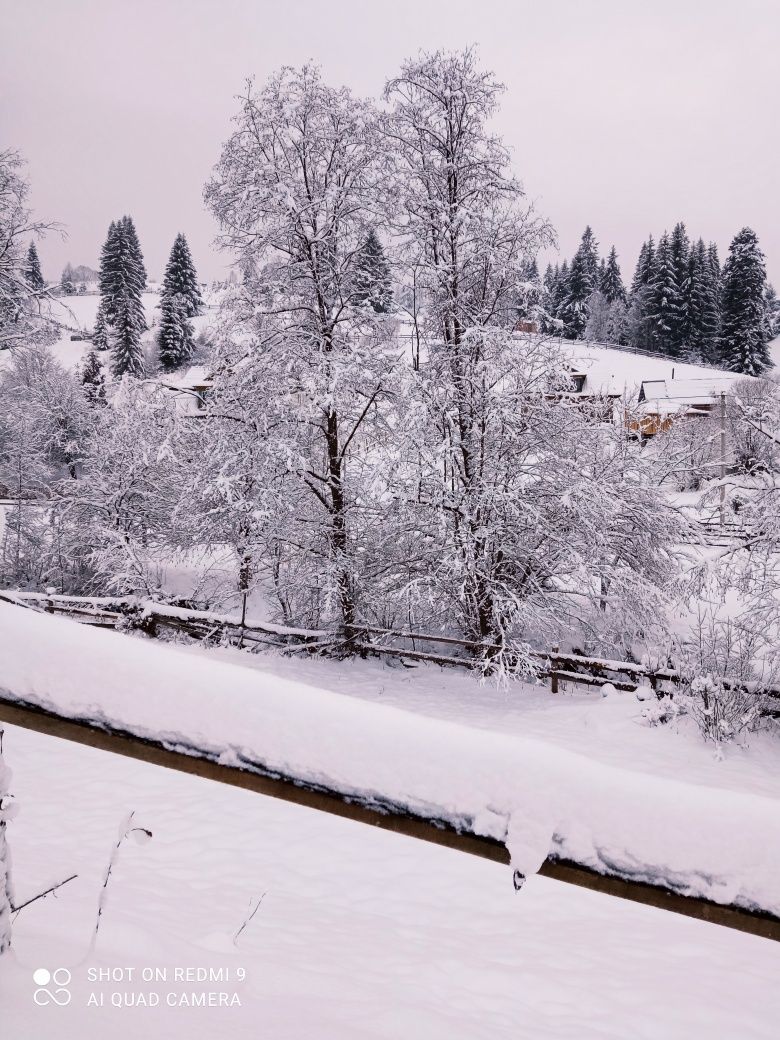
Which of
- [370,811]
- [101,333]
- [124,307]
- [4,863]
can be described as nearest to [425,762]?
[370,811]

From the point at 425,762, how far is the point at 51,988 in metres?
1.23

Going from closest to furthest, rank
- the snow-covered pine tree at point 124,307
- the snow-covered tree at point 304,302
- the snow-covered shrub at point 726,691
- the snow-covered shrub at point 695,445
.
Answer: the snow-covered shrub at point 726,691
the snow-covered tree at point 304,302
the snow-covered shrub at point 695,445
the snow-covered pine tree at point 124,307

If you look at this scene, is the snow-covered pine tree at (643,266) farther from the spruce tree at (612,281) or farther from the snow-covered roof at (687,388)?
the snow-covered roof at (687,388)

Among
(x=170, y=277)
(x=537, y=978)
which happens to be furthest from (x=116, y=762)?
(x=170, y=277)

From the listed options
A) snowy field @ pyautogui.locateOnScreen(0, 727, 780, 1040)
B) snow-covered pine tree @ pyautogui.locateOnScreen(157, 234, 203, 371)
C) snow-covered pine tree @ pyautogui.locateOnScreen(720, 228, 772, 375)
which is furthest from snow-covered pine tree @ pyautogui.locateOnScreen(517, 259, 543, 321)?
snow-covered pine tree @ pyautogui.locateOnScreen(720, 228, 772, 375)

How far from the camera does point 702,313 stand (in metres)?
65.2

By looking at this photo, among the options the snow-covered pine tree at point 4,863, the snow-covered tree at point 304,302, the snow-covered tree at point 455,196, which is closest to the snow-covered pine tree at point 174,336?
the snow-covered tree at point 304,302

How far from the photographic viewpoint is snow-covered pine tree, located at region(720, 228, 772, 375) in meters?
58.9

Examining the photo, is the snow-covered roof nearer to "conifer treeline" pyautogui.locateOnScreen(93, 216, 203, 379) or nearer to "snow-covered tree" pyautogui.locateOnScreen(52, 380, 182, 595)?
"snow-covered tree" pyautogui.locateOnScreen(52, 380, 182, 595)

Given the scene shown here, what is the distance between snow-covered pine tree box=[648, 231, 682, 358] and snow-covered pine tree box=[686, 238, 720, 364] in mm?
1324

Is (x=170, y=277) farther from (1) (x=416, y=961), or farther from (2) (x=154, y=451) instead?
(1) (x=416, y=961)

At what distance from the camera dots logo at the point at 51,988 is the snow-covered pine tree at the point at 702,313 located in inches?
2820

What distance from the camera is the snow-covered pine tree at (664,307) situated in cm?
6481

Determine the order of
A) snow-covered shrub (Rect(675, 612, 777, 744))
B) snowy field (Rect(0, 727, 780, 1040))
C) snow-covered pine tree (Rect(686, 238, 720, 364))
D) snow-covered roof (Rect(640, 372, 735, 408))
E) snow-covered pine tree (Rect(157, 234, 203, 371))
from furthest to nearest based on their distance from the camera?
snow-covered pine tree (Rect(686, 238, 720, 364)) → snow-covered pine tree (Rect(157, 234, 203, 371)) → snow-covered roof (Rect(640, 372, 735, 408)) → snow-covered shrub (Rect(675, 612, 777, 744)) → snowy field (Rect(0, 727, 780, 1040))
